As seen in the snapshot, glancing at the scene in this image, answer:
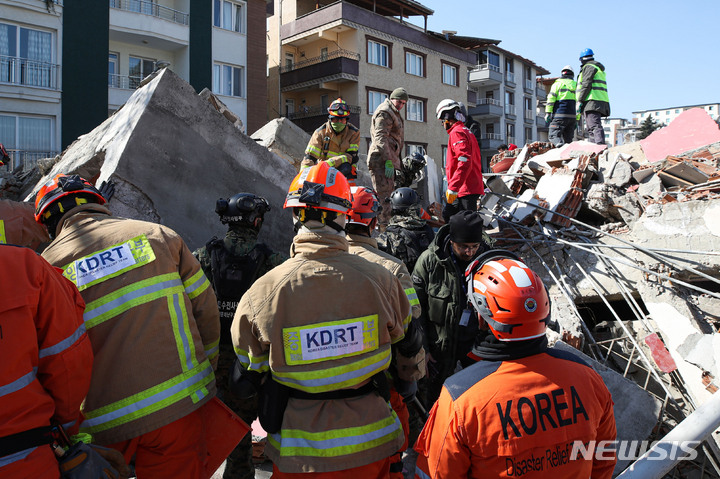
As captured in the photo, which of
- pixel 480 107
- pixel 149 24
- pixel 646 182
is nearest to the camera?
pixel 646 182

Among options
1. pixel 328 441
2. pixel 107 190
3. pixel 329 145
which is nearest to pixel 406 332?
pixel 328 441

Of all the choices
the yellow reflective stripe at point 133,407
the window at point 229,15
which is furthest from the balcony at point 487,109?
the yellow reflective stripe at point 133,407

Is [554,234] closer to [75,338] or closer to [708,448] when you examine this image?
[708,448]

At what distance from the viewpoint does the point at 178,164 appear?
4961 millimetres

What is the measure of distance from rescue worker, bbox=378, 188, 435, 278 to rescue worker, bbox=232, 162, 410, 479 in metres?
2.19

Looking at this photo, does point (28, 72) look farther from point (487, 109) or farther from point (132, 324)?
point (487, 109)

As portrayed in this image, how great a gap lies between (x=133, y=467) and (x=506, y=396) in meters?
1.88

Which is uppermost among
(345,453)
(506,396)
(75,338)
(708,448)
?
(75,338)

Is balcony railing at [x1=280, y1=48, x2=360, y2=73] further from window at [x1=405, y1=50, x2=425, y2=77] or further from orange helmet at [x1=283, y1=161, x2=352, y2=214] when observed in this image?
orange helmet at [x1=283, y1=161, x2=352, y2=214]

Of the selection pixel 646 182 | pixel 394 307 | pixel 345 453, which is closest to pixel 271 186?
pixel 394 307

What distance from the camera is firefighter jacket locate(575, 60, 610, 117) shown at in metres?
9.57

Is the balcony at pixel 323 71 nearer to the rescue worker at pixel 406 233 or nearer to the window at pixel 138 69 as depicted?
the window at pixel 138 69

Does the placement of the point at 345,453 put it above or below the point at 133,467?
above

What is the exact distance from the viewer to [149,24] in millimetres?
19828
